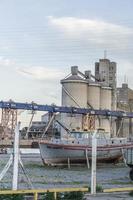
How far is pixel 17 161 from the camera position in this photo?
2706 cm

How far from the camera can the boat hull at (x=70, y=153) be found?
3239 inches

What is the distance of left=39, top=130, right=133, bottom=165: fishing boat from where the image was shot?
82.4 metres

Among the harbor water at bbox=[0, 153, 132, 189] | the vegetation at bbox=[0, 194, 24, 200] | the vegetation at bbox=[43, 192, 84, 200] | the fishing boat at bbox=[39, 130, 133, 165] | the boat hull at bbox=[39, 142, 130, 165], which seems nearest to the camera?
the vegetation at bbox=[0, 194, 24, 200]

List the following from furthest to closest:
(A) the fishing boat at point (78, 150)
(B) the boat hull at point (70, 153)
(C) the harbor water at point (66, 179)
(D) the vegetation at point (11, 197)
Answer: (A) the fishing boat at point (78, 150) < (B) the boat hull at point (70, 153) < (C) the harbor water at point (66, 179) < (D) the vegetation at point (11, 197)

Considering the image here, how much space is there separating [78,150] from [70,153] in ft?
4.65

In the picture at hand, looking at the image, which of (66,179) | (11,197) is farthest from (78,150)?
(11,197)

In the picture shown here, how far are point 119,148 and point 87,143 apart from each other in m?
7.22

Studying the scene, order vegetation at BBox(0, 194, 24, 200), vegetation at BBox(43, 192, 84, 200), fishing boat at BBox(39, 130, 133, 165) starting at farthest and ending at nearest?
fishing boat at BBox(39, 130, 133, 165)
vegetation at BBox(43, 192, 84, 200)
vegetation at BBox(0, 194, 24, 200)

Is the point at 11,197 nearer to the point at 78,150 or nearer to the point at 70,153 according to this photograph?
the point at 78,150

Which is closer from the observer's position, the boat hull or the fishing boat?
the boat hull

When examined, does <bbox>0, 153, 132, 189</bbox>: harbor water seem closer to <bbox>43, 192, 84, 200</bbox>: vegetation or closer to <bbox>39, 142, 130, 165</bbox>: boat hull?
<bbox>39, 142, 130, 165</bbox>: boat hull

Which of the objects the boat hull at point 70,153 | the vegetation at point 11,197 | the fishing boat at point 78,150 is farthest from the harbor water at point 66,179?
the vegetation at point 11,197

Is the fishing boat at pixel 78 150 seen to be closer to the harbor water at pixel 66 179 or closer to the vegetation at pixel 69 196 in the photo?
the harbor water at pixel 66 179

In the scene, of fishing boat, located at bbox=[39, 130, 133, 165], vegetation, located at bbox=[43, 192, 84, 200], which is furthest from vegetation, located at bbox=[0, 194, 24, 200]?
fishing boat, located at bbox=[39, 130, 133, 165]
